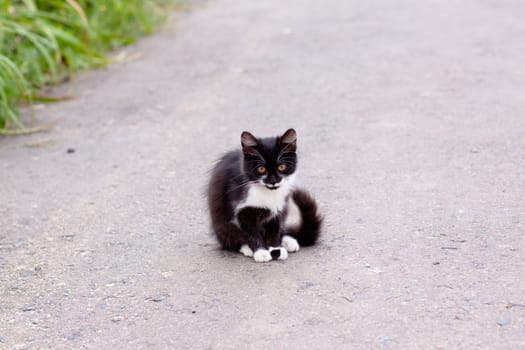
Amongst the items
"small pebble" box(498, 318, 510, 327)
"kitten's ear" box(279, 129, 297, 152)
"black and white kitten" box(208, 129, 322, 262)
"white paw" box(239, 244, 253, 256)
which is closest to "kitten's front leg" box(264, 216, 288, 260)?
"black and white kitten" box(208, 129, 322, 262)

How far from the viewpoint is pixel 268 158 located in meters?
4.89

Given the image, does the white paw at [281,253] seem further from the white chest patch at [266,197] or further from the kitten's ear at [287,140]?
the kitten's ear at [287,140]

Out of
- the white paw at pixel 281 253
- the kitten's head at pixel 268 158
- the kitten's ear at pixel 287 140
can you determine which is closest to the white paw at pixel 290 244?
the white paw at pixel 281 253

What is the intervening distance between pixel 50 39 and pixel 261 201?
4820mm

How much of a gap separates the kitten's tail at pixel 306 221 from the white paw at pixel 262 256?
0.89ft

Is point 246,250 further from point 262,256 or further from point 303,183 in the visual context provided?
point 303,183

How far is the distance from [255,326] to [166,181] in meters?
2.67

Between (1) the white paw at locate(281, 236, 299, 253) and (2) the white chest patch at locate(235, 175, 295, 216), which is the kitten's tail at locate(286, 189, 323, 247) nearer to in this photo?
(1) the white paw at locate(281, 236, 299, 253)

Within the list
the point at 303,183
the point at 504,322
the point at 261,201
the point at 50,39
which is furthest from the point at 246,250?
the point at 50,39

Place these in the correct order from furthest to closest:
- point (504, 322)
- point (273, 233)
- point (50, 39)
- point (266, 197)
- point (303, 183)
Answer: point (50, 39) → point (303, 183) → point (273, 233) → point (266, 197) → point (504, 322)

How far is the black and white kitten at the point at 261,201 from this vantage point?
4.89m

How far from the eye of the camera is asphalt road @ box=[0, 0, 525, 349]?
13.9 feet

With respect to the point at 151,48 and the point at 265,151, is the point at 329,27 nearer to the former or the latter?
the point at 151,48

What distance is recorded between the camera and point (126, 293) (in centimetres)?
473
